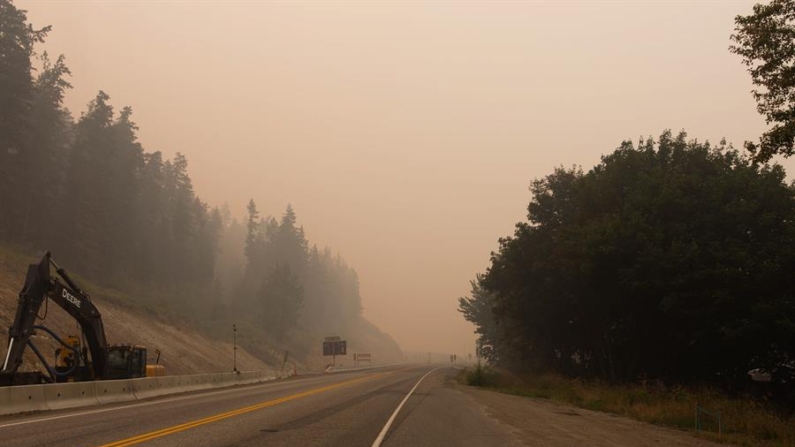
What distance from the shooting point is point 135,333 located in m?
45.0

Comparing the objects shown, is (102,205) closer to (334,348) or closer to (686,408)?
(334,348)

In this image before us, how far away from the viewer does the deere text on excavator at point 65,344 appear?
671 inches

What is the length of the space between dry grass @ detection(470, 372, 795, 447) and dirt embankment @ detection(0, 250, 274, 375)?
2560 centimetres

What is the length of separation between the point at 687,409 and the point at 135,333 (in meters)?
41.1

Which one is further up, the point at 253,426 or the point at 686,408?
the point at 253,426

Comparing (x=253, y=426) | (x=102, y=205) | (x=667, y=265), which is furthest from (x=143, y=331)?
(x=667, y=265)

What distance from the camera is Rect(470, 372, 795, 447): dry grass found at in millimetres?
15242

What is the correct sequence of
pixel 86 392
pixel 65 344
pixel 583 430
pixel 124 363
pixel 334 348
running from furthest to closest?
pixel 334 348 < pixel 124 363 < pixel 65 344 < pixel 86 392 < pixel 583 430

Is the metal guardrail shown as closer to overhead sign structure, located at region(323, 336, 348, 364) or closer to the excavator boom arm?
the excavator boom arm

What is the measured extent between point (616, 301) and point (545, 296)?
6.72 metres

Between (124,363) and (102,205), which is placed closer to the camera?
(124,363)

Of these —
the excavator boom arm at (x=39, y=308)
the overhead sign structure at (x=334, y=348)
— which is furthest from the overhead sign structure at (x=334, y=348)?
the excavator boom arm at (x=39, y=308)

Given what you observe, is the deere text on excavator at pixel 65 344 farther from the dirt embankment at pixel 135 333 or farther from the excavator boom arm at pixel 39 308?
the dirt embankment at pixel 135 333

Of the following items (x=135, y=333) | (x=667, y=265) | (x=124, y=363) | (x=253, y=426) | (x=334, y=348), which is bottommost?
(x=334, y=348)
